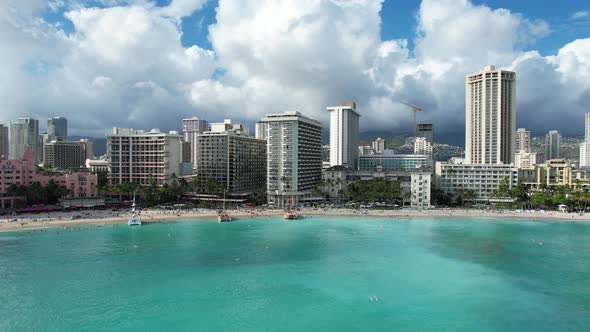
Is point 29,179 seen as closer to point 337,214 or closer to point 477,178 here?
point 337,214

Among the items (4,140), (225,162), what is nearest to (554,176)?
(225,162)

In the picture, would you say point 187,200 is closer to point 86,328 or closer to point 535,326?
point 86,328

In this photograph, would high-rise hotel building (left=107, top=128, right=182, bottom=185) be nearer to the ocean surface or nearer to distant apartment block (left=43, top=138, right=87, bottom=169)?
the ocean surface

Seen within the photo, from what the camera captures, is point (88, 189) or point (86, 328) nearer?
point (86, 328)

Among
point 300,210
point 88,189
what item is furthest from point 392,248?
point 88,189

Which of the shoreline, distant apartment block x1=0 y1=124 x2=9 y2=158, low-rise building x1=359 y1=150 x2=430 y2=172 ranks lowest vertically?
the shoreline

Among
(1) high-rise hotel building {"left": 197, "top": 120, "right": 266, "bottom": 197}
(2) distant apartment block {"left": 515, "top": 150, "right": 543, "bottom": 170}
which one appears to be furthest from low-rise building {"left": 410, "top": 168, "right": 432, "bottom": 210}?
(2) distant apartment block {"left": 515, "top": 150, "right": 543, "bottom": 170}

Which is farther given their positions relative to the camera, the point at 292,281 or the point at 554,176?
the point at 554,176
